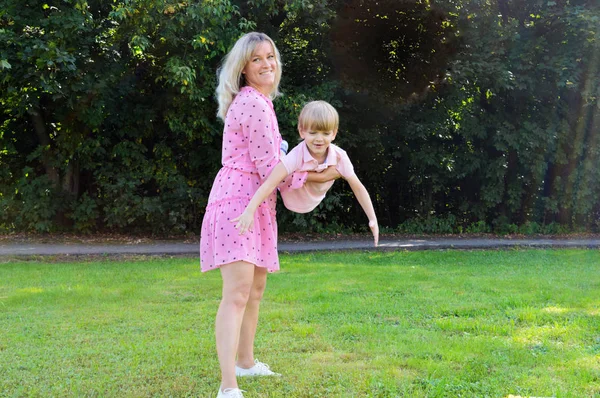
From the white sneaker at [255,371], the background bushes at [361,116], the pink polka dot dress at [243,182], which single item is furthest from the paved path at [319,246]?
the pink polka dot dress at [243,182]

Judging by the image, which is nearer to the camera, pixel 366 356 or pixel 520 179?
pixel 366 356

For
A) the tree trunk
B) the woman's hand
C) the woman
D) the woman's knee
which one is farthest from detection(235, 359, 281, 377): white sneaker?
the tree trunk

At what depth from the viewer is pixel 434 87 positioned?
12.4m

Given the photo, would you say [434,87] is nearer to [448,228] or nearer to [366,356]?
[448,228]

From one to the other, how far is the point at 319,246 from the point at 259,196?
762 centimetres

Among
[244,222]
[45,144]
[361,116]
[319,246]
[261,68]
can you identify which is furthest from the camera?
[361,116]

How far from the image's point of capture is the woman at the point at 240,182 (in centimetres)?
325

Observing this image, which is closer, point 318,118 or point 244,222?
point 244,222

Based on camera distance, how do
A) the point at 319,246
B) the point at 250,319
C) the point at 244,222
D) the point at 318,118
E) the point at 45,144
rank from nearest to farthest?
the point at 244,222 < the point at 318,118 < the point at 250,319 < the point at 319,246 < the point at 45,144

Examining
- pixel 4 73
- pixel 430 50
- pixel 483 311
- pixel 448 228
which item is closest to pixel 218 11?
pixel 4 73

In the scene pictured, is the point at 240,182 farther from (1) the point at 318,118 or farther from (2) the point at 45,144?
(2) the point at 45,144

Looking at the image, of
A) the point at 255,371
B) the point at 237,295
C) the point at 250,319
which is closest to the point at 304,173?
the point at 237,295

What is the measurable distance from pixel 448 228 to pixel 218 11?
666 cm

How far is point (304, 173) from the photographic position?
10.7 ft
